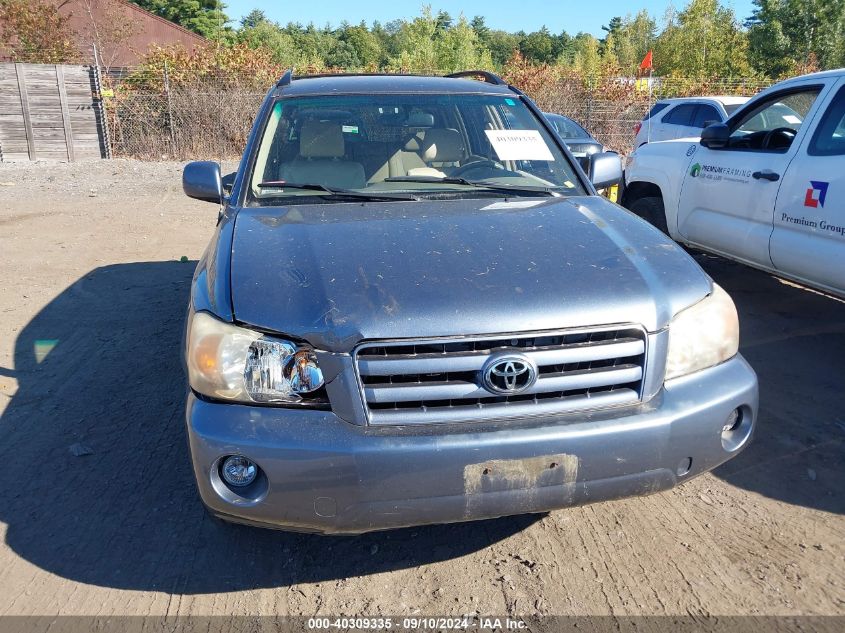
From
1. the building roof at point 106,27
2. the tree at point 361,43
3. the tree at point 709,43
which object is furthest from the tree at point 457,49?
the tree at point 361,43

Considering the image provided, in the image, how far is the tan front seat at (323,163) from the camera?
3568 mm

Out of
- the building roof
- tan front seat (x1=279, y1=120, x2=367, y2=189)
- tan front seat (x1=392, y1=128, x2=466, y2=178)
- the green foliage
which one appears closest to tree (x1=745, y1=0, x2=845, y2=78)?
the green foliage

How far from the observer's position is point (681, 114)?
12.9 m

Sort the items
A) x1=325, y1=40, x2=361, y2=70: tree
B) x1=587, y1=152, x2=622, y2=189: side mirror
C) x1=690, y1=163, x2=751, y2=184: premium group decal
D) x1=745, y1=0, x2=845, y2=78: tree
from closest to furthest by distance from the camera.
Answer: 1. x1=587, y1=152, x2=622, y2=189: side mirror
2. x1=690, y1=163, x2=751, y2=184: premium group decal
3. x1=745, y1=0, x2=845, y2=78: tree
4. x1=325, y1=40, x2=361, y2=70: tree

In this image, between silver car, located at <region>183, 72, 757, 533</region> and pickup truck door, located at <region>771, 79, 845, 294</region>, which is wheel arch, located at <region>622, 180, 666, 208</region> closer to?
pickup truck door, located at <region>771, 79, 845, 294</region>

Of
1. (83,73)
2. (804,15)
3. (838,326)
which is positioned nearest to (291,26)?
(804,15)

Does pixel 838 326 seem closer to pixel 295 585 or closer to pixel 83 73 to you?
pixel 295 585

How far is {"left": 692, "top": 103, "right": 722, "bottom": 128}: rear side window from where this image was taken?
1207 cm

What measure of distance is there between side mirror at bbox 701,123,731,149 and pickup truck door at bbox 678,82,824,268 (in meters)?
0.07

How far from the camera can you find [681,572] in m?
2.67

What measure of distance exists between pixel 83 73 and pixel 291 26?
238 feet

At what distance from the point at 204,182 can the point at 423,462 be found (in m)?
2.27

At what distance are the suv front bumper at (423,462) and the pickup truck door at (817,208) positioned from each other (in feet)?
8.55

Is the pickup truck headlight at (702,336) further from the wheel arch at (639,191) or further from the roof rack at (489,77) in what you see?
the wheel arch at (639,191)
